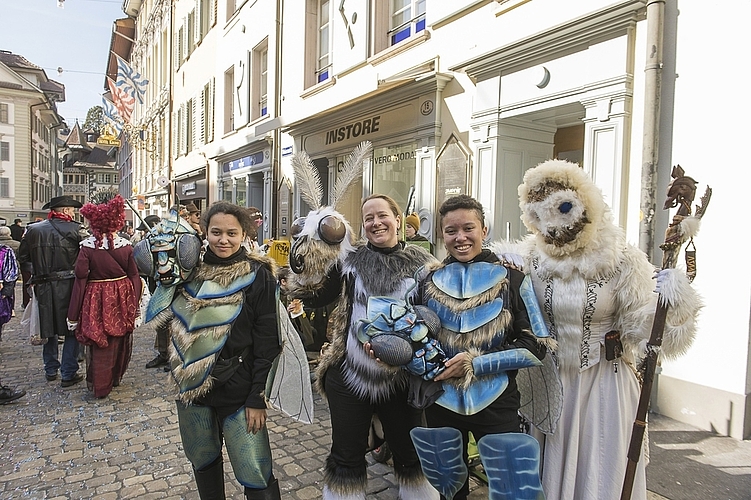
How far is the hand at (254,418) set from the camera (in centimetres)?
230

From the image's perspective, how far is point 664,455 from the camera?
3656 mm

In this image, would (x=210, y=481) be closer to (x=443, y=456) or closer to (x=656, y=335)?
(x=443, y=456)

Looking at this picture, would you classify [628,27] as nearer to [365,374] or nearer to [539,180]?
[539,180]

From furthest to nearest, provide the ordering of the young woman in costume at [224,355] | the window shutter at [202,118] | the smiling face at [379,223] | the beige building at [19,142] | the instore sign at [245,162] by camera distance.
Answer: the beige building at [19,142] < the window shutter at [202,118] < the instore sign at [245,162] < the smiling face at [379,223] < the young woman in costume at [224,355]

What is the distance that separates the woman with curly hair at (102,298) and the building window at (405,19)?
218 inches

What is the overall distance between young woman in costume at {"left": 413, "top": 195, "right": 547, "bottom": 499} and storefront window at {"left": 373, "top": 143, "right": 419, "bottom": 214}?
19.9 feet

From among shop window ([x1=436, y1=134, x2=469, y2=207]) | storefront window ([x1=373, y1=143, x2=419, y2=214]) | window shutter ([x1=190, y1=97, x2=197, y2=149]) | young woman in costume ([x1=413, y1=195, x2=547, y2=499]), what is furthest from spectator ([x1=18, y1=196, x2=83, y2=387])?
window shutter ([x1=190, y1=97, x2=197, y2=149])

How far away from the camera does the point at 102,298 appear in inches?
193

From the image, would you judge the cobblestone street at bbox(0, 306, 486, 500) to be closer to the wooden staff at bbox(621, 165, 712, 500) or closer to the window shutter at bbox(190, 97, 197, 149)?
the wooden staff at bbox(621, 165, 712, 500)

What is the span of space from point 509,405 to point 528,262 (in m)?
0.79

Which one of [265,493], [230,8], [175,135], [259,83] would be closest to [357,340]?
[265,493]

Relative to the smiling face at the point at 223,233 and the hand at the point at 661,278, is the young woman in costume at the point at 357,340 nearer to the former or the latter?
the smiling face at the point at 223,233

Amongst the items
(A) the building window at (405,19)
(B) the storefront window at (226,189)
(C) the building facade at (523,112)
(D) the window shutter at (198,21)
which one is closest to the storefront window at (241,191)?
(B) the storefront window at (226,189)

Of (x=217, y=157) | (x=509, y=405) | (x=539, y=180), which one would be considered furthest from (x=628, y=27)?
(x=217, y=157)
